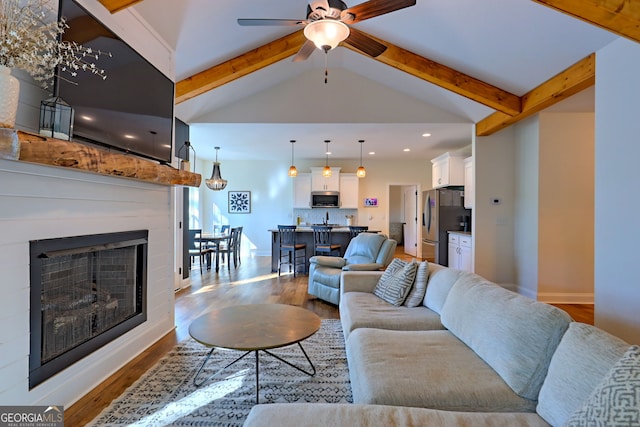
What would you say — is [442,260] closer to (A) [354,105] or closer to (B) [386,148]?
(B) [386,148]

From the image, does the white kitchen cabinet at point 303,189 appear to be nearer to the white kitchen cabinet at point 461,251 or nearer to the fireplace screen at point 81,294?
the white kitchen cabinet at point 461,251

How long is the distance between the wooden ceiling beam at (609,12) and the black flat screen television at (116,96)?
308cm

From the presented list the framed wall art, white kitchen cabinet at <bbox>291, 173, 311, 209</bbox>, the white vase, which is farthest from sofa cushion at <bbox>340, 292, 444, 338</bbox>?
the framed wall art

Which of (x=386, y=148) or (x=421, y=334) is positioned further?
(x=386, y=148)

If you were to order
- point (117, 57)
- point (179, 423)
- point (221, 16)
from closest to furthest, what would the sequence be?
point (179, 423) < point (117, 57) < point (221, 16)

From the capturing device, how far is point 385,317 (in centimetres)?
240

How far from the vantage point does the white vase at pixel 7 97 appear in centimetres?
146

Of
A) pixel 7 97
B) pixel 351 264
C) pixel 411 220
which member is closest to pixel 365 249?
pixel 351 264

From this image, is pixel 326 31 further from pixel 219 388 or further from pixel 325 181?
pixel 325 181

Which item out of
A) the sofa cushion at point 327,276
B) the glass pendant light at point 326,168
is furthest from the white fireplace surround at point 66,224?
the glass pendant light at point 326,168

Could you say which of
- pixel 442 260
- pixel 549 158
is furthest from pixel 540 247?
pixel 442 260

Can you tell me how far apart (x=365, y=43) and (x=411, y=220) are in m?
7.21

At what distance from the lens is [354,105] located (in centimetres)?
508

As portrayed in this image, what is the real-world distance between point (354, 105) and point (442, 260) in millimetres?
3566
